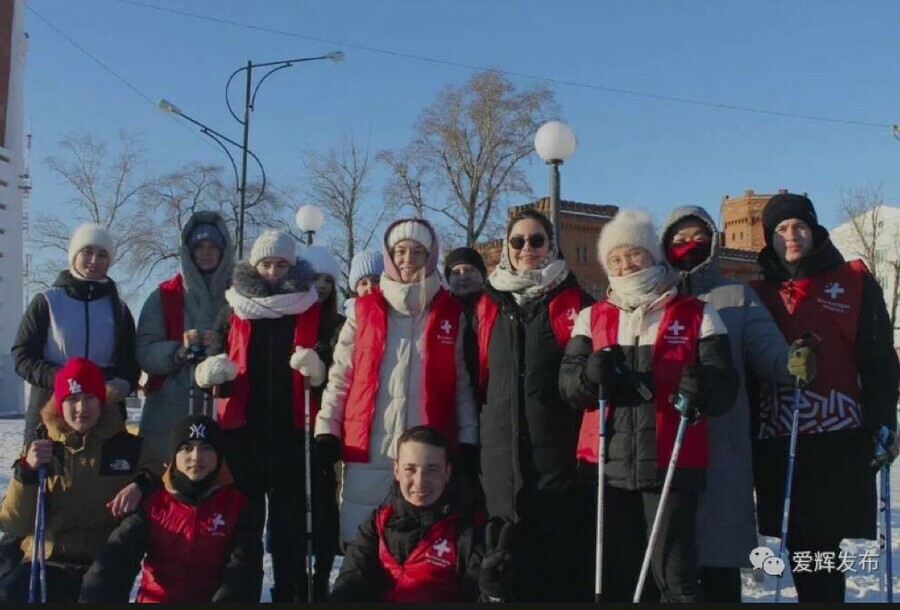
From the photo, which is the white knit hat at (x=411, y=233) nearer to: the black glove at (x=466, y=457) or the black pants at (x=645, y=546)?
the black glove at (x=466, y=457)

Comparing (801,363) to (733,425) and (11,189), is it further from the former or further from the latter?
(11,189)

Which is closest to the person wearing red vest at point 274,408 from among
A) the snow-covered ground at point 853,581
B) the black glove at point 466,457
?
the black glove at point 466,457

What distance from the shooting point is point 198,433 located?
167 inches

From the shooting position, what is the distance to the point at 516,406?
4016 mm

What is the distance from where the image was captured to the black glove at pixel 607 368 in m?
3.59

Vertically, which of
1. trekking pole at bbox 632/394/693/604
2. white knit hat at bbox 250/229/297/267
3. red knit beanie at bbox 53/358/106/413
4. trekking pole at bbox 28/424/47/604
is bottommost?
trekking pole at bbox 28/424/47/604

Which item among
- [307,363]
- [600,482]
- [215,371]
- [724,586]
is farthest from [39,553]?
[724,586]

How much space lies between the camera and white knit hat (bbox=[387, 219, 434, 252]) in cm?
435

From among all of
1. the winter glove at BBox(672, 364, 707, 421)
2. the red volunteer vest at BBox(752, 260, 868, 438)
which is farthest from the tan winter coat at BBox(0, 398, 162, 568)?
the red volunteer vest at BBox(752, 260, 868, 438)

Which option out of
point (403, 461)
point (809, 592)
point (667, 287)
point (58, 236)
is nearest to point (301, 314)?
point (403, 461)

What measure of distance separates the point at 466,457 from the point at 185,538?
56.6 inches

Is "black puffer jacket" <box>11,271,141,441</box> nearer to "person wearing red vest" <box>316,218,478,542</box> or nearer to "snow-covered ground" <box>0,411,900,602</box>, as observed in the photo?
"person wearing red vest" <box>316,218,478,542</box>

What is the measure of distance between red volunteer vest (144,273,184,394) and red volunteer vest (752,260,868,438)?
133 inches

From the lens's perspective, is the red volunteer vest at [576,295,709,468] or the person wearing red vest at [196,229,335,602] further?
the person wearing red vest at [196,229,335,602]
